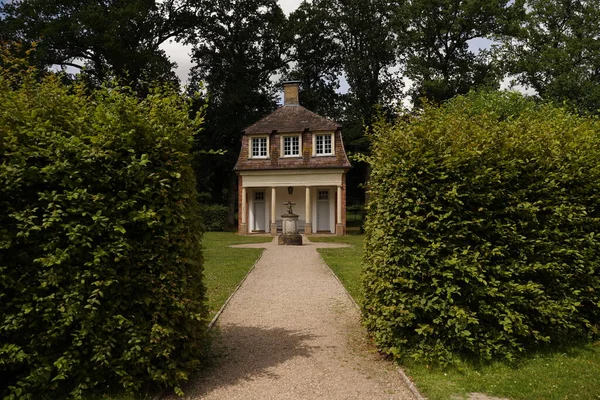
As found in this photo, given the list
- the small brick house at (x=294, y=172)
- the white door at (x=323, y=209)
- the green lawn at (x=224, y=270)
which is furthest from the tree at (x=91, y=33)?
the green lawn at (x=224, y=270)

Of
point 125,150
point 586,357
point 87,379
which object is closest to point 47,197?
point 125,150

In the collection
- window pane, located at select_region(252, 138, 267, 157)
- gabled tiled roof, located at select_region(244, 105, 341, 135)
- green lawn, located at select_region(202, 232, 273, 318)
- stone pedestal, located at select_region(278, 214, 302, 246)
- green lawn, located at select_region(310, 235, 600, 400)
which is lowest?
green lawn, located at select_region(310, 235, 600, 400)

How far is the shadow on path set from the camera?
17.4ft

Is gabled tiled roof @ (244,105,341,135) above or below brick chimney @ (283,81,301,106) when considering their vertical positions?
below

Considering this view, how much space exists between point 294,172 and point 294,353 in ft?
75.6

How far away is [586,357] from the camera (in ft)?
19.1

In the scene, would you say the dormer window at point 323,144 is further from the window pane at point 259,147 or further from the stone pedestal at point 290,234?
the stone pedestal at point 290,234

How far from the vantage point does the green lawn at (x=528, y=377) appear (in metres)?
4.79

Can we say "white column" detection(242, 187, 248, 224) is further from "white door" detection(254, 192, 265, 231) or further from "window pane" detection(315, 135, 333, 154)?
"window pane" detection(315, 135, 333, 154)

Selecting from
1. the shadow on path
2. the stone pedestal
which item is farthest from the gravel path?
the stone pedestal

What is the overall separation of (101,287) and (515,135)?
18.3 feet

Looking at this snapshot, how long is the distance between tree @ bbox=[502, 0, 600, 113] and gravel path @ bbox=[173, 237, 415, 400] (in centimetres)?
2787

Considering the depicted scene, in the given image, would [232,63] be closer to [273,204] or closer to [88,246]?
[273,204]

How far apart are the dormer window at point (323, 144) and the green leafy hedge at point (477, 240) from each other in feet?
76.1
